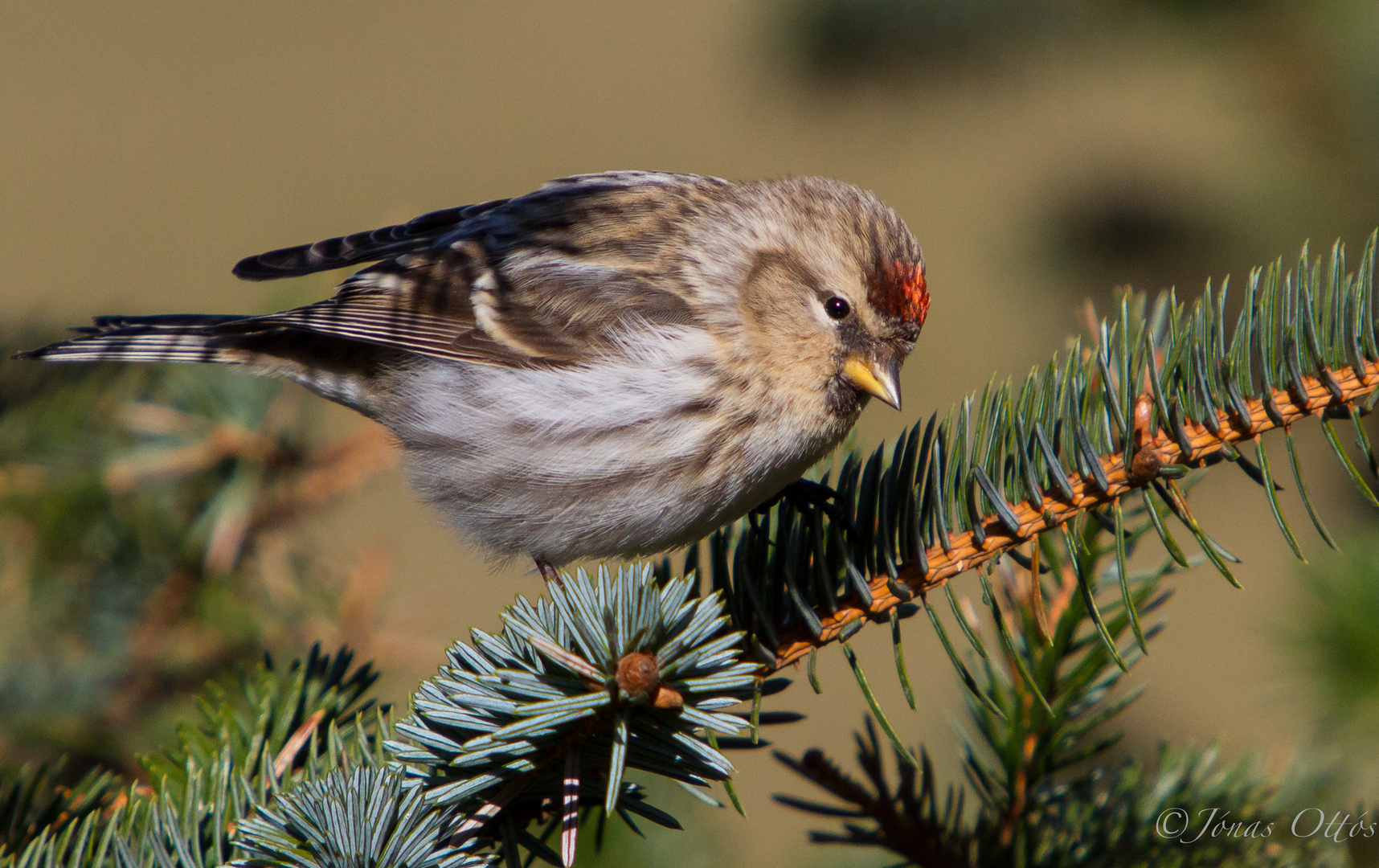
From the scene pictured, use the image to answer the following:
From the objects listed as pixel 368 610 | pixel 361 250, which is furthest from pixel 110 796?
pixel 361 250

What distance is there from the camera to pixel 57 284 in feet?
13.5

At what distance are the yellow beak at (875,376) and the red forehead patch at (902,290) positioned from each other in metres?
0.06

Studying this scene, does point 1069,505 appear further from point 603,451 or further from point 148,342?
point 148,342

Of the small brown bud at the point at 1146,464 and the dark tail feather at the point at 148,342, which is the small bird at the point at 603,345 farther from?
the small brown bud at the point at 1146,464

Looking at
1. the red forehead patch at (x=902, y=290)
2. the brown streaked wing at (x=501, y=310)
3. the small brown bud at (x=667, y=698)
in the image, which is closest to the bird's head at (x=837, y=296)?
the red forehead patch at (x=902, y=290)

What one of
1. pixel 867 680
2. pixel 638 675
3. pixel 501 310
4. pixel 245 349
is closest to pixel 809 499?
pixel 867 680

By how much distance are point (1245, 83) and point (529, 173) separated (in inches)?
135

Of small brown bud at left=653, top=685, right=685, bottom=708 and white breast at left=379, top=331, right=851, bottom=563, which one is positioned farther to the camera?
white breast at left=379, top=331, right=851, bottom=563

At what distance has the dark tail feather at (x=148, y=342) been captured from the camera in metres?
1.28

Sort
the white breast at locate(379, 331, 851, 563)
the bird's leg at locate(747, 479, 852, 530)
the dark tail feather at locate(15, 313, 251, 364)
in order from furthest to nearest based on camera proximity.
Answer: the dark tail feather at locate(15, 313, 251, 364), the white breast at locate(379, 331, 851, 563), the bird's leg at locate(747, 479, 852, 530)

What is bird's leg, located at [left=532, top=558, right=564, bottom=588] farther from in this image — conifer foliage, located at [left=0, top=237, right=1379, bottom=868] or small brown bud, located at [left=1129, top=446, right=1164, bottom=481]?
small brown bud, located at [left=1129, top=446, right=1164, bottom=481]

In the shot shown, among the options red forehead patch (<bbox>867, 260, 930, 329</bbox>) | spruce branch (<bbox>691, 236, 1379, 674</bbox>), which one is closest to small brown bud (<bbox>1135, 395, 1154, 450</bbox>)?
spruce branch (<bbox>691, 236, 1379, 674</bbox>)

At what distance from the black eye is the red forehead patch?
44 millimetres

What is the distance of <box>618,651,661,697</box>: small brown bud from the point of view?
0.60m
